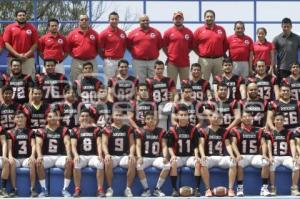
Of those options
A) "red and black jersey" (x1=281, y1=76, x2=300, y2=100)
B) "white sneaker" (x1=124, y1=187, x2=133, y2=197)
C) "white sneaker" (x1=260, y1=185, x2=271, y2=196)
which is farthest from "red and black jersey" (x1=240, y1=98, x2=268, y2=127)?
"white sneaker" (x1=124, y1=187, x2=133, y2=197)

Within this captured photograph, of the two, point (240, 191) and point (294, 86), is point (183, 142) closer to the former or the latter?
point (240, 191)

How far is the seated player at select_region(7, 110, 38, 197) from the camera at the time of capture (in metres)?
11.6

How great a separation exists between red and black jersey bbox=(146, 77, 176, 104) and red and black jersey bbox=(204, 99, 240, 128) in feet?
2.48

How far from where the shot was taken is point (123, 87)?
1278 centimetres

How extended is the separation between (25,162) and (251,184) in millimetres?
3351

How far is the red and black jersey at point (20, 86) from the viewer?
499 inches

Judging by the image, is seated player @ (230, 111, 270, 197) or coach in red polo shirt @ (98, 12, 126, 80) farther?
coach in red polo shirt @ (98, 12, 126, 80)

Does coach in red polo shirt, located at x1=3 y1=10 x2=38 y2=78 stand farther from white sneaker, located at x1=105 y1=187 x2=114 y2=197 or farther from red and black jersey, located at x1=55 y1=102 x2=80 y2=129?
white sneaker, located at x1=105 y1=187 x2=114 y2=197

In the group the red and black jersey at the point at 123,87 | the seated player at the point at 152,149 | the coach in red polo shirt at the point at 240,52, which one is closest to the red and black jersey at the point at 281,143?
the seated player at the point at 152,149

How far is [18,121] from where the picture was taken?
11820 mm

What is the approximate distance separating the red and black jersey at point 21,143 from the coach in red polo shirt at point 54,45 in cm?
172

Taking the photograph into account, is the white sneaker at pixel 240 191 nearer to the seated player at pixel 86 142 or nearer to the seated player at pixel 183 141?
the seated player at pixel 183 141

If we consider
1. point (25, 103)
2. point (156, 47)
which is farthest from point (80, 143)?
point (156, 47)

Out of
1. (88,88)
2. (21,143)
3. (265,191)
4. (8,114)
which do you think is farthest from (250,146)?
(8,114)
